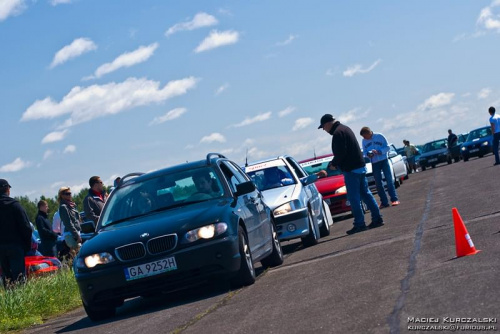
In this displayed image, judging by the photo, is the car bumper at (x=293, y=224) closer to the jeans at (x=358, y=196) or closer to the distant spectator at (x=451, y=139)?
the jeans at (x=358, y=196)

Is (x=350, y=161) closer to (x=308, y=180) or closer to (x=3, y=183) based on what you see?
(x=308, y=180)

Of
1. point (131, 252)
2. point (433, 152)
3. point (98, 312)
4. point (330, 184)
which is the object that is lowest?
point (98, 312)

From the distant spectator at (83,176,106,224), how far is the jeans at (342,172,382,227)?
4.13 meters

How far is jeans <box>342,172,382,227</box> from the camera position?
55.5 feet

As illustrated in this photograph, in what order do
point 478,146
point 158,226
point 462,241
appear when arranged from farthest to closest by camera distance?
point 478,146, point 158,226, point 462,241

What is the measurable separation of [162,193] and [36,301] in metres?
2.39

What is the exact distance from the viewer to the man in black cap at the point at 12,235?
1455cm

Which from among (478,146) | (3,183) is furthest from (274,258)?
(478,146)

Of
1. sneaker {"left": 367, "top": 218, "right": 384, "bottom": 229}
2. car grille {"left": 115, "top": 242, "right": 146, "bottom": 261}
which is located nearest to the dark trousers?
car grille {"left": 115, "top": 242, "right": 146, "bottom": 261}

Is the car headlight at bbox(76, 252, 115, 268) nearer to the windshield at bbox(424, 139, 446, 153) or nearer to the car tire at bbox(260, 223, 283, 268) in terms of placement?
the car tire at bbox(260, 223, 283, 268)

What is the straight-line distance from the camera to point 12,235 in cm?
1461

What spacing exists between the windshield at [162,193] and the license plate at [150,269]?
Answer: 129 centimetres

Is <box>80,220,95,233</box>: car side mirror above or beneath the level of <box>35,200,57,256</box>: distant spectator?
beneath

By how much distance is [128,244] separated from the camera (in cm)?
1088
